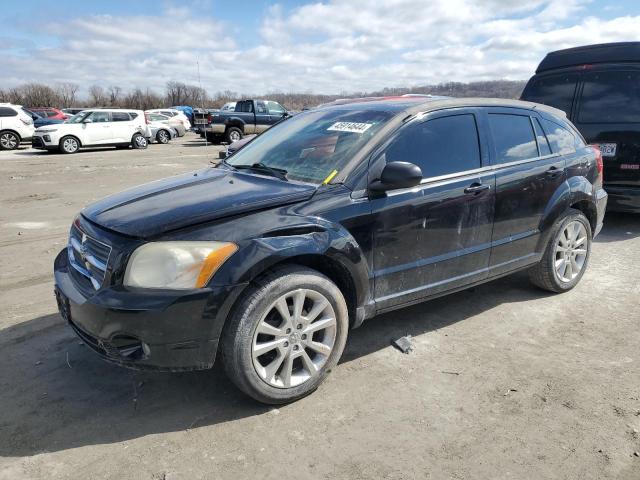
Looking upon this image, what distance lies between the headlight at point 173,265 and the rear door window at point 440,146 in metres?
1.41

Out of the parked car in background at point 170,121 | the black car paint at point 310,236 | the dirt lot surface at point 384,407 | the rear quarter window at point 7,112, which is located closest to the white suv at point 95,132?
the rear quarter window at point 7,112

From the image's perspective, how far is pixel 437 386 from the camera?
312 centimetres

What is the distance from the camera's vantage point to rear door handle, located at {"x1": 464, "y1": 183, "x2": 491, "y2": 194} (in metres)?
3.65

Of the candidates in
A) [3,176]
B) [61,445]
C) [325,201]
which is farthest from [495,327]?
[3,176]

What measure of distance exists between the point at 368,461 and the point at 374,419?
13.6 inches

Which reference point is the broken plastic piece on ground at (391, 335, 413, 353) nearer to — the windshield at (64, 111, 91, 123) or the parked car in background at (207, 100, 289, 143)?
the windshield at (64, 111, 91, 123)

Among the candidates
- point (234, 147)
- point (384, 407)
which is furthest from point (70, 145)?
point (384, 407)

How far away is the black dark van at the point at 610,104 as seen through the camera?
645 centimetres

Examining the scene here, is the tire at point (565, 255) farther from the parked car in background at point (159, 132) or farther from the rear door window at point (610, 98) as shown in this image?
the parked car in background at point (159, 132)

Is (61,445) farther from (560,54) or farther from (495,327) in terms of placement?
(560,54)

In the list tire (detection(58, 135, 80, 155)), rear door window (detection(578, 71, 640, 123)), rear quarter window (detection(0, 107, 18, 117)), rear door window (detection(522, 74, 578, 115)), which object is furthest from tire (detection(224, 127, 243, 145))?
rear door window (detection(578, 71, 640, 123))

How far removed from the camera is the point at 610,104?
6.66m

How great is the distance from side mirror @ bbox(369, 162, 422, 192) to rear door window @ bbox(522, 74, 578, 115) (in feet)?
16.2

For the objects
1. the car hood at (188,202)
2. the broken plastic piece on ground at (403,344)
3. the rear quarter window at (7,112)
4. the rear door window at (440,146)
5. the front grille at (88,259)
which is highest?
the rear quarter window at (7,112)
